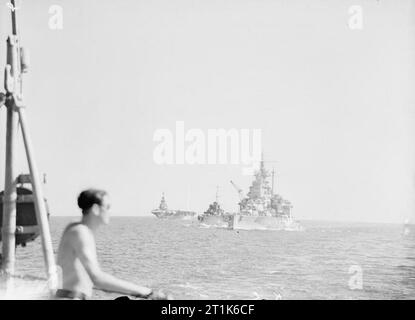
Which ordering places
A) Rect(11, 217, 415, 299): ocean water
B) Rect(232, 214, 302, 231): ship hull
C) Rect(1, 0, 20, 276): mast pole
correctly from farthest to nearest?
Rect(232, 214, 302, 231): ship hull
Rect(11, 217, 415, 299): ocean water
Rect(1, 0, 20, 276): mast pole

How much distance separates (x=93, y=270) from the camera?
1.73m

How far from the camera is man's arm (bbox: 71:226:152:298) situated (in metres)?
1.70

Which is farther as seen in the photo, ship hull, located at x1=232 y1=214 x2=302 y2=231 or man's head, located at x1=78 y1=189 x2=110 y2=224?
ship hull, located at x1=232 y1=214 x2=302 y2=231

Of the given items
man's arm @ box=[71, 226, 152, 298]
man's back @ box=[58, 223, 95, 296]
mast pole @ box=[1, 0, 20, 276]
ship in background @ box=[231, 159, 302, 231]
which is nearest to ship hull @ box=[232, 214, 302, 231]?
ship in background @ box=[231, 159, 302, 231]

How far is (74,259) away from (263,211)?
3342 centimetres

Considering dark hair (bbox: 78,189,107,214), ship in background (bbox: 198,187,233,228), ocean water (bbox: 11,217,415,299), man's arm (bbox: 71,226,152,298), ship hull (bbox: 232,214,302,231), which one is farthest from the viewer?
ship in background (bbox: 198,187,233,228)

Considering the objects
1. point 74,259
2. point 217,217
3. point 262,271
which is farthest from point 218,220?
point 74,259

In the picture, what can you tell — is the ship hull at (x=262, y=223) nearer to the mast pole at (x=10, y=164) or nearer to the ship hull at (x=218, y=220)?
the ship hull at (x=218, y=220)

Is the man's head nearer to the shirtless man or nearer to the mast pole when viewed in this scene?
the shirtless man

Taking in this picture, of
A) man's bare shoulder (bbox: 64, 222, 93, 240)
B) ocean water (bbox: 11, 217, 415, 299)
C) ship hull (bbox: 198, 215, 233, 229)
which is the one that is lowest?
ship hull (bbox: 198, 215, 233, 229)

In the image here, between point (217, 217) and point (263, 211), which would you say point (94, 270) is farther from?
point (217, 217)

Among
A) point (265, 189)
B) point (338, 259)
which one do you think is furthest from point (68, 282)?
point (265, 189)

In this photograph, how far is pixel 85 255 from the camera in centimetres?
175
